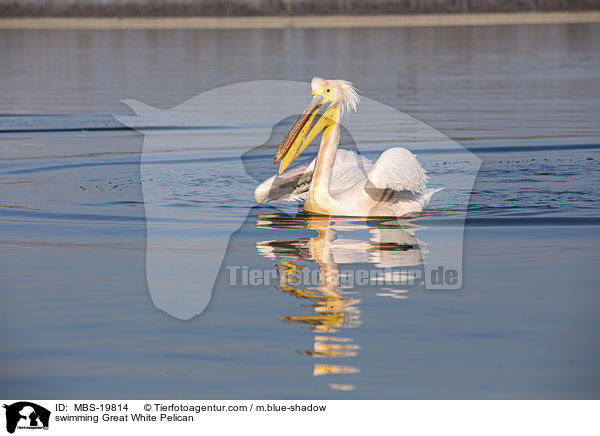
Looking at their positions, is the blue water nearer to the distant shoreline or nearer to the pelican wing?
the pelican wing

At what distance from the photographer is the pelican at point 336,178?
809 centimetres

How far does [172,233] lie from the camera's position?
786 cm

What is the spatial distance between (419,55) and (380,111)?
16.4 m

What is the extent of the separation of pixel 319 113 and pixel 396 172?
3.71ft

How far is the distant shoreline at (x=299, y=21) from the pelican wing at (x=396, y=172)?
57772 mm

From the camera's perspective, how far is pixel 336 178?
903cm
